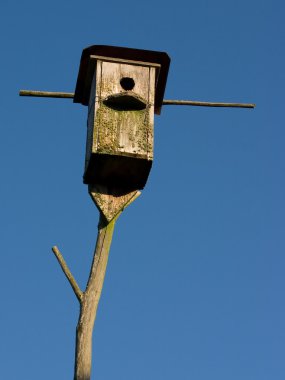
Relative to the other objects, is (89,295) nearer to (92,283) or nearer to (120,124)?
(92,283)

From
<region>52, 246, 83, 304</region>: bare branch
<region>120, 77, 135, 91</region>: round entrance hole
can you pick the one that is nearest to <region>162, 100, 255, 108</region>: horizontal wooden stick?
<region>120, 77, 135, 91</region>: round entrance hole

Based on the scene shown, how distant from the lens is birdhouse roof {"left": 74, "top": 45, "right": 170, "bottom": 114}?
249 inches

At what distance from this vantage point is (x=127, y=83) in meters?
6.38

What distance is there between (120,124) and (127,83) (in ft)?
1.88

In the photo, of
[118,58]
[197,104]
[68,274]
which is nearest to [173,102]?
[197,104]

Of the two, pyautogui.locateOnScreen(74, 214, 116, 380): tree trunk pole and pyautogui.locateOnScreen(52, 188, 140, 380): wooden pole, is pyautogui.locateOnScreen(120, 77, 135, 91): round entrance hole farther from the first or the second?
pyautogui.locateOnScreen(74, 214, 116, 380): tree trunk pole

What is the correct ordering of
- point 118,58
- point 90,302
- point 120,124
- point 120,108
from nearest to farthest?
point 90,302, point 120,124, point 120,108, point 118,58

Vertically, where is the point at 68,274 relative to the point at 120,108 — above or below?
below

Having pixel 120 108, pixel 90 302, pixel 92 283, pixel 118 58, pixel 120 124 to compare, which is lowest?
pixel 90 302

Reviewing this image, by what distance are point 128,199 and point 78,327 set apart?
118 centimetres

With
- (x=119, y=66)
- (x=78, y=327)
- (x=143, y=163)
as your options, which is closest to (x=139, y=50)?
(x=119, y=66)

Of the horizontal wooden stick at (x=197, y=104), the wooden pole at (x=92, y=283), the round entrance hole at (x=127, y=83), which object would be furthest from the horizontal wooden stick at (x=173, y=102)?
the wooden pole at (x=92, y=283)

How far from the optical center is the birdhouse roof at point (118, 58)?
6332 millimetres

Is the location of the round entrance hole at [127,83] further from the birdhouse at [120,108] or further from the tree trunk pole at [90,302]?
the tree trunk pole at [90,302]
